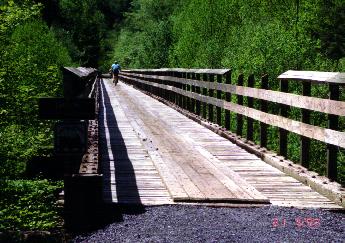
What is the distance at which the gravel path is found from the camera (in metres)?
5.07

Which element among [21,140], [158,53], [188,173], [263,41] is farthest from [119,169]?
[158,53]

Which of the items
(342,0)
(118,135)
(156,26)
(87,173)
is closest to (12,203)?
(118,135)

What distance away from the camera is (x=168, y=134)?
487 inches

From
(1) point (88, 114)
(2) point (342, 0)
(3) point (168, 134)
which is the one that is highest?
(2) point (342, 0)

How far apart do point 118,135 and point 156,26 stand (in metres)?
59.2

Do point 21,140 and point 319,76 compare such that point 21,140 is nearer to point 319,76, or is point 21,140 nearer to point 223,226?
point 319,76

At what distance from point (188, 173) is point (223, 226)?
8.13ft

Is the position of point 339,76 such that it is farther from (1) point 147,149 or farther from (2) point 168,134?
(2) point 168,134

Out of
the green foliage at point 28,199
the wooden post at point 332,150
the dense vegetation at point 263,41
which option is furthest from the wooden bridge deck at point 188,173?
the dense vegetation at point 263,41

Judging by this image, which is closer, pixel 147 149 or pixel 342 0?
pixel 147 149

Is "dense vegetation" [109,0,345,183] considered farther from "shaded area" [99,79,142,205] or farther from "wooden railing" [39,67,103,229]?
"wooden railing" [39,67,103,229]

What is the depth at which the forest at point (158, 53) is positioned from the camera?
14.2 meters

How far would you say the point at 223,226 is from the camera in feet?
17.7

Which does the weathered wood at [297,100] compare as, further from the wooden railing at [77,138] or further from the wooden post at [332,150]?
the wooden railing at [77,138]
